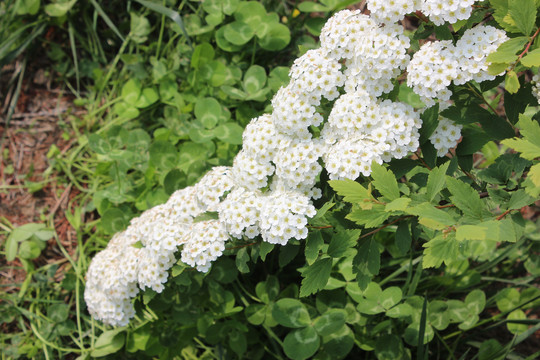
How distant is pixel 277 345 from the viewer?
2.29 metres

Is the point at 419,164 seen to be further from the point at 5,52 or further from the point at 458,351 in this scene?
the point at 5,52

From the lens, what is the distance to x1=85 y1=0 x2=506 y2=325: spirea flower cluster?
1574mm

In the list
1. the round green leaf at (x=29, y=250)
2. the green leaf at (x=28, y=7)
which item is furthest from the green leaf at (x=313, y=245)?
the green leaf at (x=28, y=7)

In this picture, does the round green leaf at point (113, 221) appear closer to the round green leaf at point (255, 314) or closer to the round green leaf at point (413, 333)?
the round green leaf at point (255, 314)

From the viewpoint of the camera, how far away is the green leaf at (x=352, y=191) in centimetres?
147

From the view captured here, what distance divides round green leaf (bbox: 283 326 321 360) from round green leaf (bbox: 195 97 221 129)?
1.13m

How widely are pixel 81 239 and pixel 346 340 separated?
1.44 metres

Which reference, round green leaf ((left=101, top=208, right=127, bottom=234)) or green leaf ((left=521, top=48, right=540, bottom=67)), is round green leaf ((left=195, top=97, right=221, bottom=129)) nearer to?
round green leaf ((left=101, top=208, right=127, bottom=234))

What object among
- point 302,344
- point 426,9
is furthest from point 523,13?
point 302,344

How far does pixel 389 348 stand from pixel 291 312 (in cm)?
41

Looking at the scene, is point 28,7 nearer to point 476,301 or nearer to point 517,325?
point 476,301

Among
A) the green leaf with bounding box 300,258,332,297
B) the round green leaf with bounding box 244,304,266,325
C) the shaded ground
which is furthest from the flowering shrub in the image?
the shaded ground

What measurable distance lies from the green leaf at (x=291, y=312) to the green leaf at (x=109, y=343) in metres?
0.71

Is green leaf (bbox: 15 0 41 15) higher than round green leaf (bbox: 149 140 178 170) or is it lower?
higher
